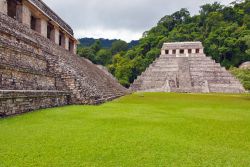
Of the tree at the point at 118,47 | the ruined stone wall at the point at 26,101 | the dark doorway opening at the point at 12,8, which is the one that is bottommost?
the ruined stone wall at the point at 26,101

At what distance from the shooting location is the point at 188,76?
3406cm

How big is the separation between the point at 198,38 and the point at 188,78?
2027cm

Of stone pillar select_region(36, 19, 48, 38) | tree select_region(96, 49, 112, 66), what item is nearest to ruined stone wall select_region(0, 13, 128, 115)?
stone pillar select_region(36, 19, 48, 38)

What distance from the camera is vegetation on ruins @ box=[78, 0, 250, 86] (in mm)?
44312

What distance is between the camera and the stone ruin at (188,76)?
99.8ft

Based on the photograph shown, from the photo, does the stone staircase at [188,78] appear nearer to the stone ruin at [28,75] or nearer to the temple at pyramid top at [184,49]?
the temple at pyramid top at [184,49]

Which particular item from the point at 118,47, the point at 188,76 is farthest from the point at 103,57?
the point at 188,76

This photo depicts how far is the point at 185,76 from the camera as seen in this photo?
3422cm

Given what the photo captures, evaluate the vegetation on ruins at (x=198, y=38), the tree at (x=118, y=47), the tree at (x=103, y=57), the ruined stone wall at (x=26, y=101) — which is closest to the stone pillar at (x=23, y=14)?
the ruined stone wall at (x=26, y=101)

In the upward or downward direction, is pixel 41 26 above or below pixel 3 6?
below

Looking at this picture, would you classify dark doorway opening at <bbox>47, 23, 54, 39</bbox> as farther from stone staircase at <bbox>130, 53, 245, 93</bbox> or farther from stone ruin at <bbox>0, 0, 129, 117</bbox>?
stone staircase at <bbox>130, 53, 245, 93</bbox>

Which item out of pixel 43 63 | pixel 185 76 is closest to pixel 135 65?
pixel 185 76

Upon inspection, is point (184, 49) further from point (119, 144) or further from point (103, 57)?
point (119, 144)

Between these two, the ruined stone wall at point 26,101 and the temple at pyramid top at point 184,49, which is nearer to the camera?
the ruined stone wall at point 26,101
